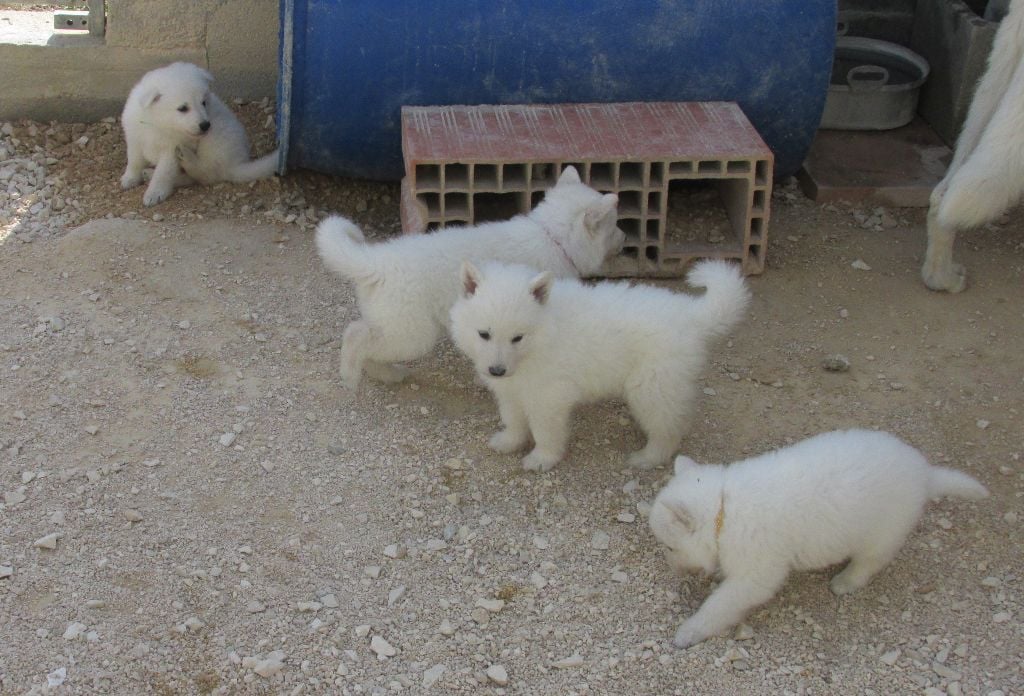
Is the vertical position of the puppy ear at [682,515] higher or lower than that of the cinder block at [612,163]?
lower

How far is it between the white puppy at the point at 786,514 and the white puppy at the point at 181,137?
3807 millimetres

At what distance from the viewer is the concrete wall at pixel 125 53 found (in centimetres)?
678

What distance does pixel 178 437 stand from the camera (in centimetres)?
436

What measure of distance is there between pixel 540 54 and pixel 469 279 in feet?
6.85

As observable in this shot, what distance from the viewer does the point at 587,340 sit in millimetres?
4012

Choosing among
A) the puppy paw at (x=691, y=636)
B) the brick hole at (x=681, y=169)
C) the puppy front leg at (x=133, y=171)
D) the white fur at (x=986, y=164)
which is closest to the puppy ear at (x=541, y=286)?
the puppy paw at (x=691, y=636)

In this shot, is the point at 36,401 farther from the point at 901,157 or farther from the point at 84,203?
the point at 901,157

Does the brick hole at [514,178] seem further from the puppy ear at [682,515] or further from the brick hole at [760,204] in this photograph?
the puppy ear at [682,515]

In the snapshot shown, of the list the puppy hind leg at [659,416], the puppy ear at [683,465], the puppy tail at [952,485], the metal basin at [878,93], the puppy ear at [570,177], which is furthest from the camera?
the metal basin at [878,93]

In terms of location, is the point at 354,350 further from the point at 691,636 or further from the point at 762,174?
the point at 762,174

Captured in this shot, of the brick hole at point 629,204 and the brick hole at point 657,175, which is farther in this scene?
the brick hole at point 629,204

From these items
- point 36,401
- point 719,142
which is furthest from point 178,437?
point 719,142

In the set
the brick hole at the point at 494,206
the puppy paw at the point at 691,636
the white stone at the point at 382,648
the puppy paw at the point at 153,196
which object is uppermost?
the brick hole at the point at 494,206

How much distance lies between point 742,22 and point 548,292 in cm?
245
